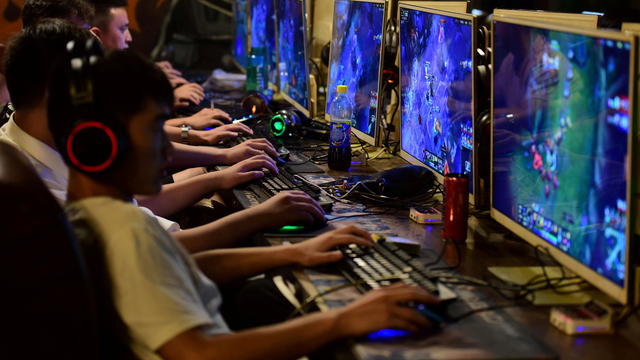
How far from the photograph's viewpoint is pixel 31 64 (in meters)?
2.12

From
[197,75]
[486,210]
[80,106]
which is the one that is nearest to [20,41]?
[80,106]

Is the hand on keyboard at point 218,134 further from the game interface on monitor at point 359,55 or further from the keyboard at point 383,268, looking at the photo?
the keyboard at point 383,268

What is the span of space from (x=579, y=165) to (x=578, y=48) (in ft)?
0.70

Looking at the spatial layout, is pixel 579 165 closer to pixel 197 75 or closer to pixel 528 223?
pixel 528 223

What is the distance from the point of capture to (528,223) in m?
1.75

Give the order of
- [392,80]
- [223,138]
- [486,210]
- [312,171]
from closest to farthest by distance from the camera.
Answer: [486,210], [312,171], [392,80], [223,138]

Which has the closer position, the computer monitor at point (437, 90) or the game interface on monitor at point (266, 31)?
the computer monitor at point (437, 90)

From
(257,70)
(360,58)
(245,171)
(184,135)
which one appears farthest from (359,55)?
(257,70)

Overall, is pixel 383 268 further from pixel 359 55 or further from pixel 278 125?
pixel 278 125

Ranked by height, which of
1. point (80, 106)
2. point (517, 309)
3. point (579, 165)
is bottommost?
point (517, 309)

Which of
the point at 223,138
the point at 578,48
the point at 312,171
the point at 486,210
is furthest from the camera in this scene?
the point at 223,138

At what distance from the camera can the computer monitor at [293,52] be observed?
352cm

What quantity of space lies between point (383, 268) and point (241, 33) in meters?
4.33

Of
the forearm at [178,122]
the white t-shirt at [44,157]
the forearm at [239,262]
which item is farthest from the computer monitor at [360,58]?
the forearm at [239,262]
